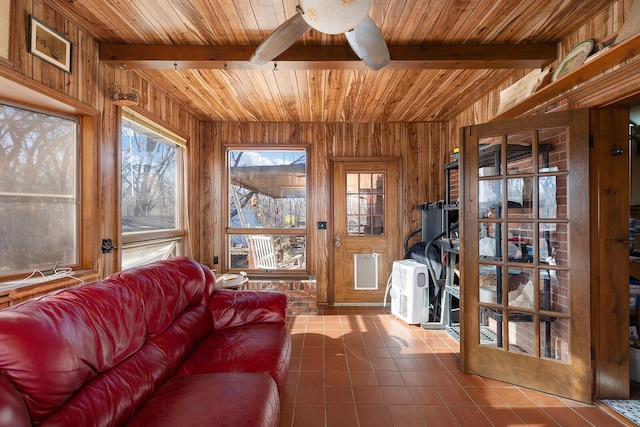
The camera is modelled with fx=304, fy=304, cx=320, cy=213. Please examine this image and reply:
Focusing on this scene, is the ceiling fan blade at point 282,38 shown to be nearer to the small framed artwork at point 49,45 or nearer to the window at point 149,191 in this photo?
the small framed artwork at point 49,45

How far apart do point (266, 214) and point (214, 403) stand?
315cm

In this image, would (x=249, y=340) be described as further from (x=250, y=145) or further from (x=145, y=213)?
(x=250, y=145)

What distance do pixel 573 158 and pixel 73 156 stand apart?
3.50 metres

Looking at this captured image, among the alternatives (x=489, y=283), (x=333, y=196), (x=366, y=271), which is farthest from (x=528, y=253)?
(x=333, y=196)

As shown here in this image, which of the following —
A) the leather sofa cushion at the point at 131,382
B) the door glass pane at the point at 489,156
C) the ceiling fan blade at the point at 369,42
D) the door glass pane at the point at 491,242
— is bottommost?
Result: the leather sofa cushion at the point at 131,382

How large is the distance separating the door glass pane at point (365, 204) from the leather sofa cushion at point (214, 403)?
2952 mm

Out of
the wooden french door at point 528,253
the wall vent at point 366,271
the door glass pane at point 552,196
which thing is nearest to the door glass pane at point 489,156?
the wooden french door at point 528,253

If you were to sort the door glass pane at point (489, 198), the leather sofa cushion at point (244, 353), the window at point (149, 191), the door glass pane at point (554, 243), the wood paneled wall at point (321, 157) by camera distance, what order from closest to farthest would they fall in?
the leather sofa cushion at point (244, 353) < the door glass pane at point (554, 243) < the door glass pane at point (489, 198) < the window at point (149, 191) < the wood paneled wall at point (321, 157)

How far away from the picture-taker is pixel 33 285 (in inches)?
70.4

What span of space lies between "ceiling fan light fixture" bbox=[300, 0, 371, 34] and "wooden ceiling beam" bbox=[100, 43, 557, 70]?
0.98 meters

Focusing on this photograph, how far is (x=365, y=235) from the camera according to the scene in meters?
4.30

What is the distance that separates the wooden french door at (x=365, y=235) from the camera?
14.0ft

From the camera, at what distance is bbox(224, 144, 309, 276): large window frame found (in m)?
4.30

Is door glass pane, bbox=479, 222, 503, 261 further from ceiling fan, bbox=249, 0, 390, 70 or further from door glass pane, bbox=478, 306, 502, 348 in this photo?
ceiling fan, bbox=249, 0, 390, 70
